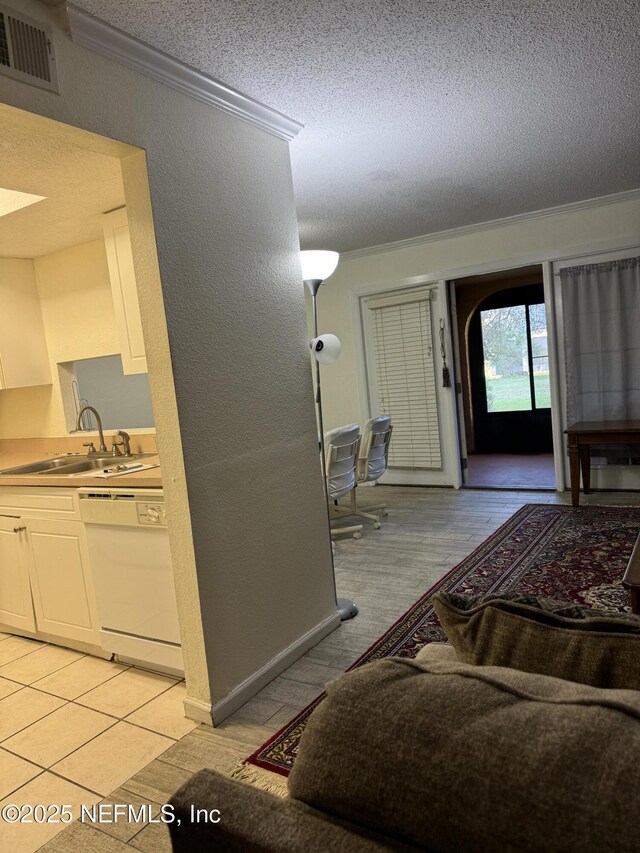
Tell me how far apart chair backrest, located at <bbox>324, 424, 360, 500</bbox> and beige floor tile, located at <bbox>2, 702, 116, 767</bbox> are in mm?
2342

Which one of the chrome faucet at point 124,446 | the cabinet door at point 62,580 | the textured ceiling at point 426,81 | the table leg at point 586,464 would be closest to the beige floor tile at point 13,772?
the cabinet door at point 62,580

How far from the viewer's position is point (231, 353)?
2523 millimetres

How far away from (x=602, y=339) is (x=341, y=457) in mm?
2600

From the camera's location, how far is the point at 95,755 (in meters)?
2.21

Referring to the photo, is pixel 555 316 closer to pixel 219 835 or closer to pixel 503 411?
pixel 503 411

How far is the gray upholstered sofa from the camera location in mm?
559

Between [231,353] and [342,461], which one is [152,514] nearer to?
[231,353]

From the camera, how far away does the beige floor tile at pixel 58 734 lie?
7.36ft

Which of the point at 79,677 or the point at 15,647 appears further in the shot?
the point at 15,647

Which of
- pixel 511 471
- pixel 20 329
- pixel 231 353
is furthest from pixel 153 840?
pixel 511 471

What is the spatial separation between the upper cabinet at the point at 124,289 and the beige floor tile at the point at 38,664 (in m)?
1.52

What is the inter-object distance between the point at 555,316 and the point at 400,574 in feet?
9.91

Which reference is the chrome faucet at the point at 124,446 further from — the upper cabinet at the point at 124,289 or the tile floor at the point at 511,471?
the tile floor at the point at 511,471

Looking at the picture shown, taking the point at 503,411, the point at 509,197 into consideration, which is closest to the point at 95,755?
the point at 509,197
